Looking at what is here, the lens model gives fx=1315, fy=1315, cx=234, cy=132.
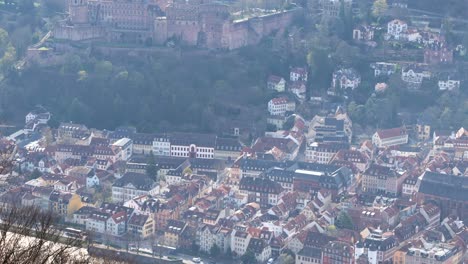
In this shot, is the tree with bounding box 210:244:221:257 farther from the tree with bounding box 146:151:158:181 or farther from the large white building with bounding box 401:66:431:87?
→ the large white building with bounding box 401:66:431:87

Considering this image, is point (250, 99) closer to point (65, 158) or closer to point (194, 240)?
point (65, 158)

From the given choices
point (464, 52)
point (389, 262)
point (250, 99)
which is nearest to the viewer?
point (389, 262)

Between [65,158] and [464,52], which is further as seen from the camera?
[464,52]

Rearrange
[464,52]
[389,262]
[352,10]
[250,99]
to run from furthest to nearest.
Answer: [352,10]
[464,52]
[250,99]
[389,262]

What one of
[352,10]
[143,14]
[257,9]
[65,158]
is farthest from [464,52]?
[65,158]

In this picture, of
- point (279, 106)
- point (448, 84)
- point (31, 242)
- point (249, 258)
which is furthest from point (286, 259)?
point (448, 84)
